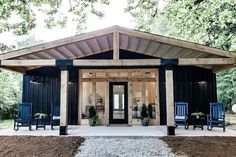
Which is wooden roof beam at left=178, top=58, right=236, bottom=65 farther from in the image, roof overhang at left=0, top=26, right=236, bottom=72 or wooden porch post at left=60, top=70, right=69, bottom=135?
wooden porch post at left=60, top=70, right=69, bottom=135

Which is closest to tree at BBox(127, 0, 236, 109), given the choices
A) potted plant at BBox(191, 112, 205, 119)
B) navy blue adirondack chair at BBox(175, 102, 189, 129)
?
navy blue adirondack chair at BBox(175, 102, 189, 129)

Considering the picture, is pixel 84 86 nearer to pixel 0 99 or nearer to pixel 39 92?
pixel 39 92

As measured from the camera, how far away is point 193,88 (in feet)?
32.4

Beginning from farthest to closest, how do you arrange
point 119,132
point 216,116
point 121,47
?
point 121,47
point 216,116
point 119,132

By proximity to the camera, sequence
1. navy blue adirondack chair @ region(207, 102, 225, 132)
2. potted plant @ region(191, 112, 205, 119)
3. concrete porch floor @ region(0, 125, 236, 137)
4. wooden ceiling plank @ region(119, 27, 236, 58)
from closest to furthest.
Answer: wooden ceiling plank @ region(119, 27, 236, 58)
concrete porch floor @ region(0, 125, 236, 137)
navy blue adirondack chair @ region(207, 102, 225, 132)
potted plant @ region(191, 112, 205, 119)

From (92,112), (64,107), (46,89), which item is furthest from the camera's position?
(46,89)

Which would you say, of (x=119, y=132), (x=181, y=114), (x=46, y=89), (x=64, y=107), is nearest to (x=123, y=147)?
(x=119, y=132)

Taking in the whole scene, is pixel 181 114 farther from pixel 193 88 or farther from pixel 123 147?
pixel 123 147

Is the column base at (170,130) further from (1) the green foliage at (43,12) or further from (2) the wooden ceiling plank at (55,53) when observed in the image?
(1) the green foliage at (43,12)

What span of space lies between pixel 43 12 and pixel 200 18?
6.71 meters

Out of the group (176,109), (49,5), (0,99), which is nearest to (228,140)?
(176,109)

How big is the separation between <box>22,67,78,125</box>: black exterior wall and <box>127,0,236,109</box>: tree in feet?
14.9

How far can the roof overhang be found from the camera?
7.28m

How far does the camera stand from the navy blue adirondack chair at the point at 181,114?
861 cm
